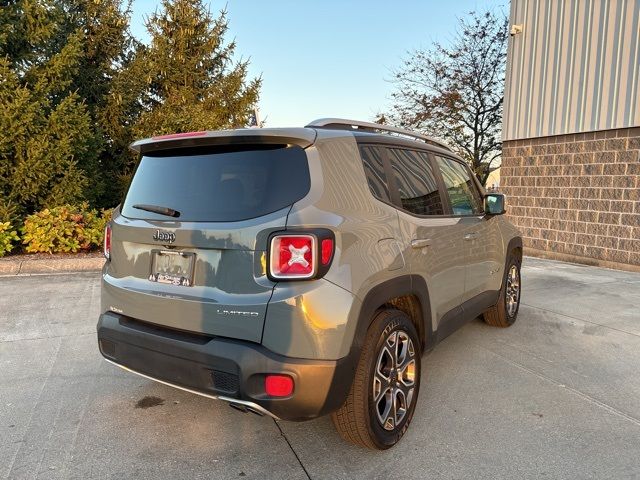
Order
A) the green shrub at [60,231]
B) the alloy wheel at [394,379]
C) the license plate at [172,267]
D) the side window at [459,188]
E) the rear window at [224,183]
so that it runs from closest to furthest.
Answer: the rear window at [224,183] < the license plate at [172,267] < the alloy wheel at [394,379] < the side window at [459,188] < the green shrub at [60,231]

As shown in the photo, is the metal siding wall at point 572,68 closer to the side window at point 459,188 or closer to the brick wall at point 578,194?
the brick wall at point 578,194

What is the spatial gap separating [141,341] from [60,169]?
24.0 feet

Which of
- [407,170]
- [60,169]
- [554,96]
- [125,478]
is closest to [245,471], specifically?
[125,478]

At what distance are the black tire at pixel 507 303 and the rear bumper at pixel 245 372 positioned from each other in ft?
9.56

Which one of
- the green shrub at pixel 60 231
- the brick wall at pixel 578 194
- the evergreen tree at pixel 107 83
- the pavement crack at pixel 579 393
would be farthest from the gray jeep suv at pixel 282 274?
the evergreen tree at pixel 107 83

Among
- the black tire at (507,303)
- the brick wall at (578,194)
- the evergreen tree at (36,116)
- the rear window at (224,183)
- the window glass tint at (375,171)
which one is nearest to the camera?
the rear window at (224,183)

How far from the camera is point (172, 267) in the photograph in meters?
2.64

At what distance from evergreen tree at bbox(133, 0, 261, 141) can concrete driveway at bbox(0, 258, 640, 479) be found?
783 centimetres

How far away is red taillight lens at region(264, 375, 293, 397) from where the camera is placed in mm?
2287

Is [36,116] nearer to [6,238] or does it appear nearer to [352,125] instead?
[6,238]

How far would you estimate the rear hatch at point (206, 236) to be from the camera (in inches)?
93.4

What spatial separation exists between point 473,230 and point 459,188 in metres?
0.37

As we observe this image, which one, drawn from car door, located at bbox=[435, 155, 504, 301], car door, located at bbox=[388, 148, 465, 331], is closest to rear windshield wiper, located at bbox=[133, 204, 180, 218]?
car door, located at bbox=[388, 148, 465, 331]

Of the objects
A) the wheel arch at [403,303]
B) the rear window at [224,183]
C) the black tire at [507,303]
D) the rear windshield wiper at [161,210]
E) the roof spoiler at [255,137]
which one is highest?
the roof spoiler at [255,137]
